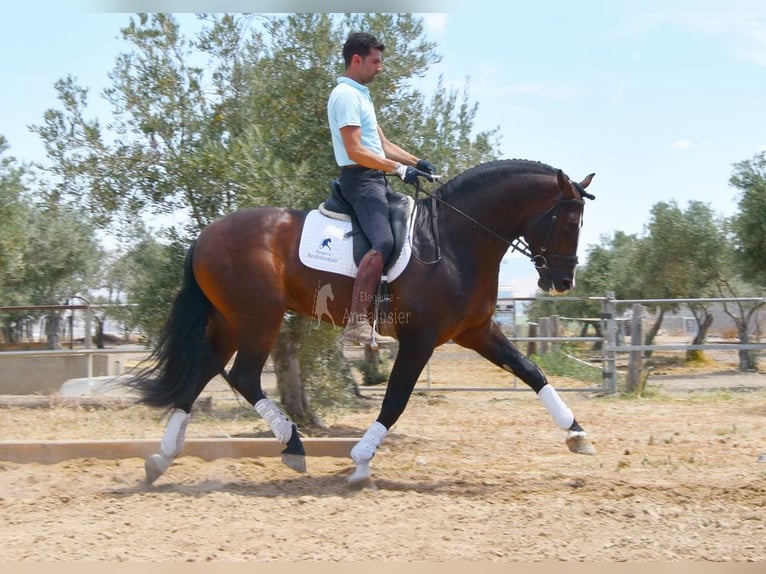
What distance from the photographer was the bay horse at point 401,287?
5.83 meters

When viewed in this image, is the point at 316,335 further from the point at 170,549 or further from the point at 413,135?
the point at 170,549

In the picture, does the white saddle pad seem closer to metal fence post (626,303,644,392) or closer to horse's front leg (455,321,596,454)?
horse's front leg (455,321,596,454)

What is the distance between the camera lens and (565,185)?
5871 millimetres

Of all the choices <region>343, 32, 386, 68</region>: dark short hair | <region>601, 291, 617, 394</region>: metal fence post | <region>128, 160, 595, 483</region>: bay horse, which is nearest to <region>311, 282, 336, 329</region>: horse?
<region>128, 160, 595, 483</region>: bay horse

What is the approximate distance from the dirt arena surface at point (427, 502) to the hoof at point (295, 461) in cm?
12

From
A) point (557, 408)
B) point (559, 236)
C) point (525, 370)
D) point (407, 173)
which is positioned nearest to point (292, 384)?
point (525, 370)

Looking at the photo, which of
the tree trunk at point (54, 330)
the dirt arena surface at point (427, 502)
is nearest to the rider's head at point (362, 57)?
the dirt arena surface at point (427, 502)

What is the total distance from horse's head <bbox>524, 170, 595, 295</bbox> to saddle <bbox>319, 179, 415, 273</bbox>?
3.13ft

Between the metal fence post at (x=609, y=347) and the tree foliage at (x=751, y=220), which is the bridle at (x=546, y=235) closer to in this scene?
the metal fence post at (x=609, y=347)

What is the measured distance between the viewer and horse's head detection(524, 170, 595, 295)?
590cm

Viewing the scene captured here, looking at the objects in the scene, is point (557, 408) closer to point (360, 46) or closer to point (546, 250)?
point (546, 250)

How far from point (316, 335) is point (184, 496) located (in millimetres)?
3622

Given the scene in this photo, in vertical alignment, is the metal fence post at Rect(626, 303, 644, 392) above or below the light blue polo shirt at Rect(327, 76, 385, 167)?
below

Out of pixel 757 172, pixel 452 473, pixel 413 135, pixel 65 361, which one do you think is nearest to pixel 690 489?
pixel 452 473
